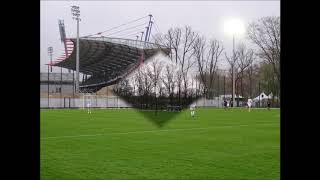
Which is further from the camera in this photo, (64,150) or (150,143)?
(150,143)

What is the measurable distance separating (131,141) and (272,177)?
7.72 meters

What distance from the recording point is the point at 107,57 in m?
47.3

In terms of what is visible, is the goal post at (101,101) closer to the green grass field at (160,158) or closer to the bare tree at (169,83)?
the bare tree at (169,83)

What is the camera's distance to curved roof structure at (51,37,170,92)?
117ft

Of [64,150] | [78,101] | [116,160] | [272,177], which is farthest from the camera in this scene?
Answer: [78,101]

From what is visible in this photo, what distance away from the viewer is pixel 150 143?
595 inches

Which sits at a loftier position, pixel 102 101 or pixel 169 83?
pixel 169 83

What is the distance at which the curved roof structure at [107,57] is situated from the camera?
35.6m

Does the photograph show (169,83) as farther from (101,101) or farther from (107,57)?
(101,101)

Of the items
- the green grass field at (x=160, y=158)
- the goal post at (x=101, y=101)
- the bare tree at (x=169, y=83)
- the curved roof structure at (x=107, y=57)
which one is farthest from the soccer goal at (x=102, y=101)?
the green grass field at (x=160, y=158)

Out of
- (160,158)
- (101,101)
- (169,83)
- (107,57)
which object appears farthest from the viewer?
(101,101)

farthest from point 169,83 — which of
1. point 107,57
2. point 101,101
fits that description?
point 101,101
